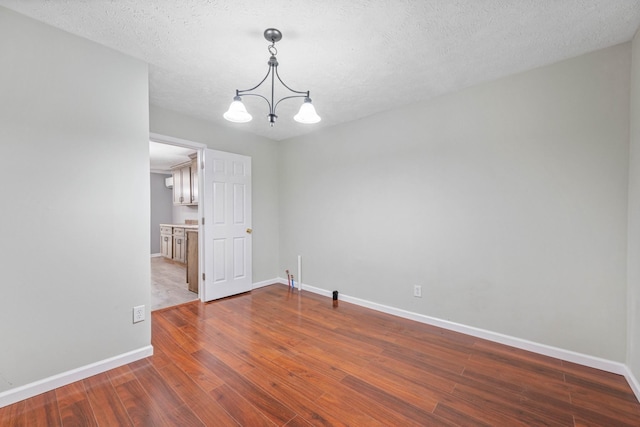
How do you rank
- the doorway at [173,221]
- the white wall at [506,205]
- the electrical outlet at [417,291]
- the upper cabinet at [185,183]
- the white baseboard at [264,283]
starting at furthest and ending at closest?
1. the upper cabinet at [185,183]
2. the white baseboard at [264,283]
3. the doorway at [173,221]
4. the electrical outlet at [417,291]
5. the white wall at [506,205]

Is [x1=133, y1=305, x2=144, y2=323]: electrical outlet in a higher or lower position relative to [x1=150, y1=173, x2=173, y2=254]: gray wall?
lower

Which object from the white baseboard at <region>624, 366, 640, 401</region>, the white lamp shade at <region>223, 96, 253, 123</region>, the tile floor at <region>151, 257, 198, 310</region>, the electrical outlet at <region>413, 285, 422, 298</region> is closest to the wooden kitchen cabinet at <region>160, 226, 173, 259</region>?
the tile floor at <region>151, 257, 198, 310</region>

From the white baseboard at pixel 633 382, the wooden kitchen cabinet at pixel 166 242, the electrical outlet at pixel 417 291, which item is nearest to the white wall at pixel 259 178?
the electrical outlet at pixel 417 291

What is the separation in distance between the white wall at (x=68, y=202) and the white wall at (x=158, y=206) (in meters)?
6.16

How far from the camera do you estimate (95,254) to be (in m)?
2.05

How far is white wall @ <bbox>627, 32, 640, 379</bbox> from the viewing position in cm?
183

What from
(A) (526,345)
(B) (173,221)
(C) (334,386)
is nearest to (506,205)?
(A) (526,345)

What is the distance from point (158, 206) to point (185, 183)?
1.97 m

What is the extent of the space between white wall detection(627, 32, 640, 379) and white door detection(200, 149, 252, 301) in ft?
13.4

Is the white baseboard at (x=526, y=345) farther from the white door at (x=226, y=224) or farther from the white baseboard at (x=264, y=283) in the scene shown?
the white door at (x=226, y=224)

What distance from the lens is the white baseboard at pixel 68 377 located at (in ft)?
5.59

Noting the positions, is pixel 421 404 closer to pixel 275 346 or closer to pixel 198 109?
pixel 275 346

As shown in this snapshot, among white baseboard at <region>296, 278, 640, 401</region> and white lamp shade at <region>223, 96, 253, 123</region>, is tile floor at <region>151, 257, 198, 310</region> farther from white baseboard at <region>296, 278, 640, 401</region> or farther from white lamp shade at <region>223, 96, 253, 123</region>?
white lamp shade at <region>223, 96, 253, 123</region>

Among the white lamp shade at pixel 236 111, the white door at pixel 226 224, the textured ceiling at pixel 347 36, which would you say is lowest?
the white door at pixel 226 224
